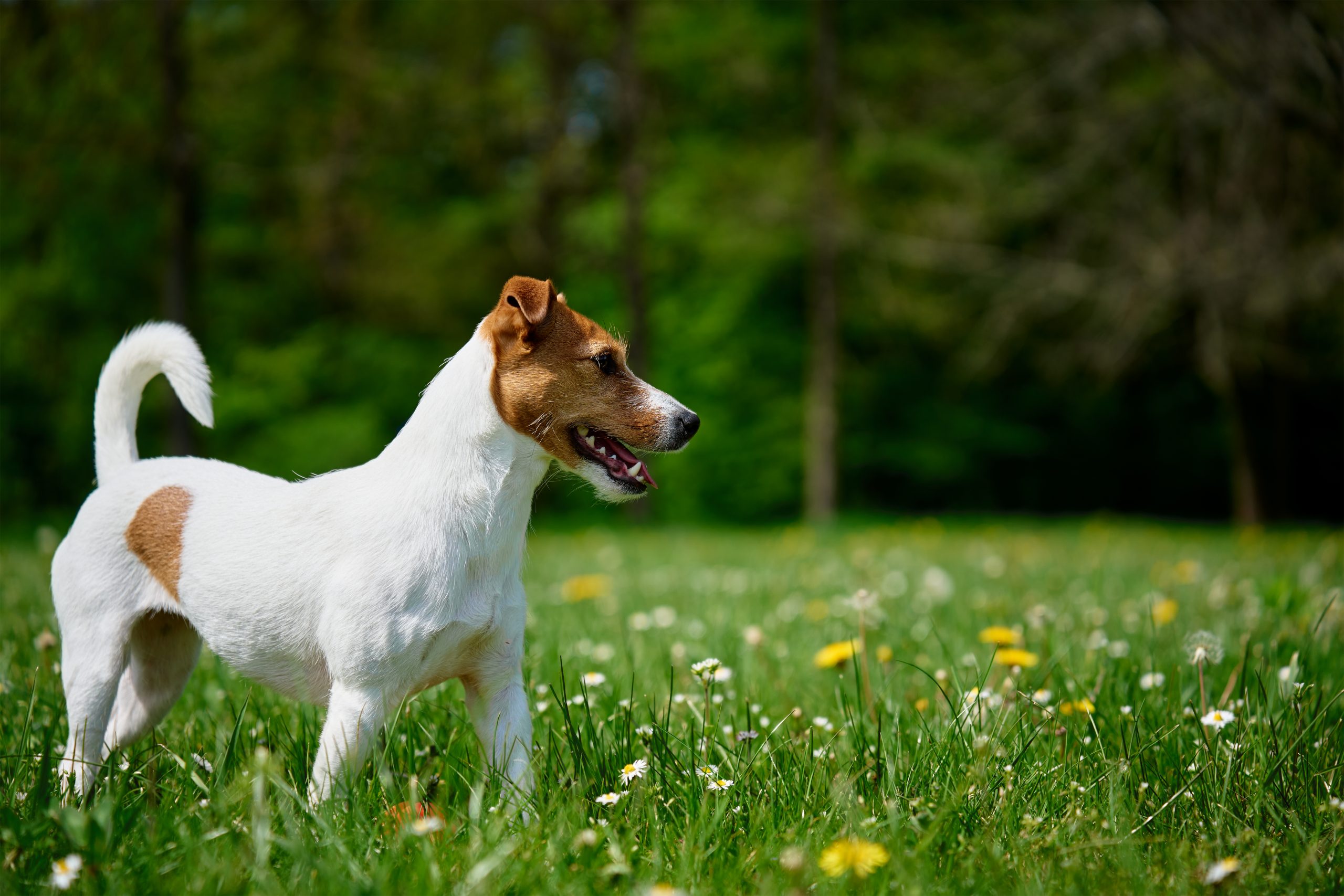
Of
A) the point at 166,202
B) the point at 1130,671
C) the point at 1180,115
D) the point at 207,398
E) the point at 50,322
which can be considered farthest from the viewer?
the point at 50,322

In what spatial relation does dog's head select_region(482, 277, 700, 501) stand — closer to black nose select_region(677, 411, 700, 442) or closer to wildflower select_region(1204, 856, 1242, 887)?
black nose select_region(677, 411, 700, 442)

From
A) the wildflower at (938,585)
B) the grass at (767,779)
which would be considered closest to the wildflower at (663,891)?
the grass at (767,779)

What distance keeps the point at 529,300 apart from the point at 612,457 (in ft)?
1.61

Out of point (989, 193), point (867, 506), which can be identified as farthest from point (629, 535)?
point (867, 506)

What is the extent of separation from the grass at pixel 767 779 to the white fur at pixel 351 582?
13 centimetres

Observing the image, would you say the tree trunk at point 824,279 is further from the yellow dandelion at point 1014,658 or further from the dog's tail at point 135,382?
the dog's tail at point 135,382

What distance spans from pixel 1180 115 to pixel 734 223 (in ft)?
23.0

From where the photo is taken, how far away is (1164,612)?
522 centimetres

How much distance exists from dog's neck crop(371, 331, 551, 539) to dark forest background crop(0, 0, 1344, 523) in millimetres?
6671

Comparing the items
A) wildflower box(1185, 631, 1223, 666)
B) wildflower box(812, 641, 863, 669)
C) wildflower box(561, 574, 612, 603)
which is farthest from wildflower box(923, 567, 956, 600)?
wildflower box(1185, 631, 1223, 666)

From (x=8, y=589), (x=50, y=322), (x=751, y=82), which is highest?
(x=751, y=82)

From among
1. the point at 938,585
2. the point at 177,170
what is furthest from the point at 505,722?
the point at 177,170

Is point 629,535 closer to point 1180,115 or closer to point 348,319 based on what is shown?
point 1180,115

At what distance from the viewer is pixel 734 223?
17.1m
